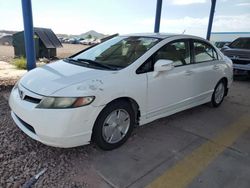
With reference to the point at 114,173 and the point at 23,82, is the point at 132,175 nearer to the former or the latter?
the point at 114,173

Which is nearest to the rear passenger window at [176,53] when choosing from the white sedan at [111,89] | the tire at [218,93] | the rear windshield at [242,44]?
the white sedan at [111,89]

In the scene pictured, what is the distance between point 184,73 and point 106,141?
1.73 metres

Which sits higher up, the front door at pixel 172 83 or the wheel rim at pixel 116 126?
the front door at pixel 172 83

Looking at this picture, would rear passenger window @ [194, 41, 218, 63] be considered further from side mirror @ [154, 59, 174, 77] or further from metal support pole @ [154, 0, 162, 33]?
metal support pole @ [154, 0, 162, 33]

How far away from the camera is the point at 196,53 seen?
4234 millimetres

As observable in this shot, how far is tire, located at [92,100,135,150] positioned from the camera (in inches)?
112

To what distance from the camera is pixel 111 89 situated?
9.25ft

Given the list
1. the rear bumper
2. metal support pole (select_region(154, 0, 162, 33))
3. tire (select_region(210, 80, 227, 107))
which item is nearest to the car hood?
tire (select_region(210, 80, 227, 107))

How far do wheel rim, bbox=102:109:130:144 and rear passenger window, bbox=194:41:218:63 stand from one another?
184 centimetres

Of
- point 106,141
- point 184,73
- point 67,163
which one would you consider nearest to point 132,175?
point 106,141

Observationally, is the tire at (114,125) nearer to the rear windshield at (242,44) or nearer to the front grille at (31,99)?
the front grille at (31,99)

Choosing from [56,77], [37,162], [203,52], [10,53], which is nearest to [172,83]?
[203,52]

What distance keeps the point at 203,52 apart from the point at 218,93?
1.04 meters

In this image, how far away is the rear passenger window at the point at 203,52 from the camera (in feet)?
14.0
